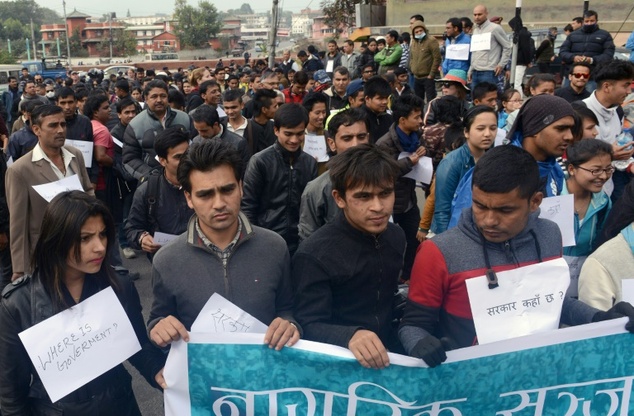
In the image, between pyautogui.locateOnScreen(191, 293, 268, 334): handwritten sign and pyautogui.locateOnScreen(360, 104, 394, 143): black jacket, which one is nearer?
pyautogui.locateOnScreen(191, 293, 268, 334): handwritten sign

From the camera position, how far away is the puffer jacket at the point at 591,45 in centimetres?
952

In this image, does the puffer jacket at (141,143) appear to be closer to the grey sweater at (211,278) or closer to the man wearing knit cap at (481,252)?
the grey sweater at (211,278)

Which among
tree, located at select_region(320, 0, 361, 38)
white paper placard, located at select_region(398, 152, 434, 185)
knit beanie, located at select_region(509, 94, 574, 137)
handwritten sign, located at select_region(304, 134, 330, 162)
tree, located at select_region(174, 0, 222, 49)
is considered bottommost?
white paper placard, located at select_region(398, 152, 434, 185)

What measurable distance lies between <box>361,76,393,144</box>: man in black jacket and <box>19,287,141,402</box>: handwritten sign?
361 cm

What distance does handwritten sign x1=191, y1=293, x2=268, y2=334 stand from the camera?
243 centimetres

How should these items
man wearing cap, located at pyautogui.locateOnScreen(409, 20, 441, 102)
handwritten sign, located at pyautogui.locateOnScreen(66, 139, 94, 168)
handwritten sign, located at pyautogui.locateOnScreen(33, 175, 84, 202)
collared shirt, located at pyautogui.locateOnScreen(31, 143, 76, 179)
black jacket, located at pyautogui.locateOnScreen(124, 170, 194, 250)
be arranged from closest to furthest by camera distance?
black jacket, located at pyautogui.locateOnScreen(124, 170, 194, 250) < handwritten sign, located at pyautogui.locateOnScreen(33, 175, 84, 202) < collared shirt, located at pyautogui.locateOnScreen(31, 143, 76, 179) < handwritten sign, located at pyautogui.locateOnScreen(66, 139, 94, 168) < man wearing cap, located at pyautogui.locateOnScreen(409, 20, 441, 102)

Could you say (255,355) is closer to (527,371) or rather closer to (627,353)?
(527,371)

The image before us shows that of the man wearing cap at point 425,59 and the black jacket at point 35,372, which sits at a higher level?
the man wearing cap at point 425,59

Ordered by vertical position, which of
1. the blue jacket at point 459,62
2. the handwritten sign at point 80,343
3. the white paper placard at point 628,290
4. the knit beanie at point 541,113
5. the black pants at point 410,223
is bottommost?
the black pants at point 410,223

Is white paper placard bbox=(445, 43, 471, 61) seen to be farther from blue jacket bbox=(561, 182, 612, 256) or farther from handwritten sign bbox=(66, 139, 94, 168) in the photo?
blue jacket bbox=(561, 182, 612, 256)

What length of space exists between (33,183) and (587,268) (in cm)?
368

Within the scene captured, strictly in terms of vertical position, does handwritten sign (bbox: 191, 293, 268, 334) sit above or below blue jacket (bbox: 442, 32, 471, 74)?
below

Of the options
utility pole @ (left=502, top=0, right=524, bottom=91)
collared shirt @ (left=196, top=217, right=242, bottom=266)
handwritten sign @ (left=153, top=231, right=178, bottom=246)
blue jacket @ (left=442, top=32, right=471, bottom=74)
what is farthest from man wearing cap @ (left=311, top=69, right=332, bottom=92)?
Result: collared shirt @ (left=196, top=217, right=242, bottom=266)

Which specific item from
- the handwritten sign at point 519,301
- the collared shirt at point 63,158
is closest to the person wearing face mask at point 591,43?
the collared shirt at point 63,158
